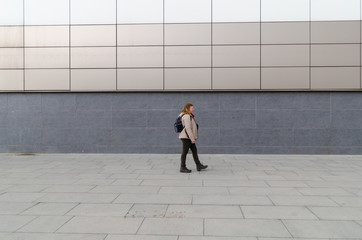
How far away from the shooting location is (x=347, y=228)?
358cm

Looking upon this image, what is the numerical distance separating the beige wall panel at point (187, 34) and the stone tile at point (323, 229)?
332 inches

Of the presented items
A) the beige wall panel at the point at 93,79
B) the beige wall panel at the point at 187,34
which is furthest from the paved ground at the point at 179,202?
the beige wall panel at the point at 187,34

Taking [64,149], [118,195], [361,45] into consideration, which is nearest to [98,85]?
[64,149]

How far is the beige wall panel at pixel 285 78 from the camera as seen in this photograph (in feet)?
34.9

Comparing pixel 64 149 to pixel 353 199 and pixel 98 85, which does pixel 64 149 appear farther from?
pixel 353 199

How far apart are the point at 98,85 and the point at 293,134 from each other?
807 cm

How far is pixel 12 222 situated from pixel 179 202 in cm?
250

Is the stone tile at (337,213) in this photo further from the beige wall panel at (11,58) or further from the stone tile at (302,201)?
the beige wall panel at (11,58)

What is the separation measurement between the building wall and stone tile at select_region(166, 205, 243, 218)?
697 cm

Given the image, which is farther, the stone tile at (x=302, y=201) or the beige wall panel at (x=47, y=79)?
the beige wall panel at (x=47, y=79)

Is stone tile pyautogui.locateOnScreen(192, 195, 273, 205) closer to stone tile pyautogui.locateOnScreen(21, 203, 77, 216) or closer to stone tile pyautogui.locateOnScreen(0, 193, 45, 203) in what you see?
stone tile pyautogui.locateOnScreen(21, 203, 77, 216)

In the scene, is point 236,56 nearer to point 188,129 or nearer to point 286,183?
point 188,129

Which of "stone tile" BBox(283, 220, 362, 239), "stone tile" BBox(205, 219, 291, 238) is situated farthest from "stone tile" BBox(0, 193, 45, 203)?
"stone tile" BBox(283, 220, 362, 239)

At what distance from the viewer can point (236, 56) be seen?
10797 mm
